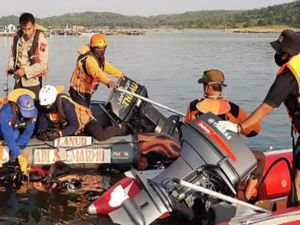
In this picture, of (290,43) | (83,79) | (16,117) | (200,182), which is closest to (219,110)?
(200,182)

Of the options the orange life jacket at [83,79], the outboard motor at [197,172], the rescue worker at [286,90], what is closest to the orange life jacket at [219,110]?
the outboard motor at [197,172]

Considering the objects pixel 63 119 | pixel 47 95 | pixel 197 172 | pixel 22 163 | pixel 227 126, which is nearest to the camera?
pixel 227 126

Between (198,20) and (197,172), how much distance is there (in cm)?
17499

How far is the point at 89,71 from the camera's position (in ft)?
26.6

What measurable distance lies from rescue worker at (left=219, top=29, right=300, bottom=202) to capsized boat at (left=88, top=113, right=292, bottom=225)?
0.73 ft

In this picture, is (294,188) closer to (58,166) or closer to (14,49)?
(58,166)

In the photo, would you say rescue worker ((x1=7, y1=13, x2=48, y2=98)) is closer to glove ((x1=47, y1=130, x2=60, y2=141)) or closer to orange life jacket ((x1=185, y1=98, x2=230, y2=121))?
glove ((x1=47, y1=130, x2=60, y2=141))

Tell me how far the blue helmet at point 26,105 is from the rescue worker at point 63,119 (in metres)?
0.29

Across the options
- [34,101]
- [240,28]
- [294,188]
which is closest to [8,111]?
[34,101]

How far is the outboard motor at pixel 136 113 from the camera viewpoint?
823cm

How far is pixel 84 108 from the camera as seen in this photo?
7.81 m

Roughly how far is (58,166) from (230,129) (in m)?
3.39

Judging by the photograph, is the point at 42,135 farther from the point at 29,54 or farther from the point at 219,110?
the point at 219,110

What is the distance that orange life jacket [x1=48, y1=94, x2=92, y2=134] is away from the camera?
24.3 ft
